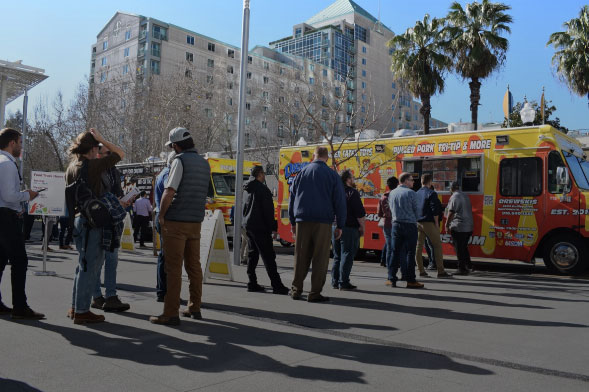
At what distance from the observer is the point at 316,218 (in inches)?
261

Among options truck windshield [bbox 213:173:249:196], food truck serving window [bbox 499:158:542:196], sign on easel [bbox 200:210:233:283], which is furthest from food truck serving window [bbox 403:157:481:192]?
truck windshield [bbox 213:173:249:196]

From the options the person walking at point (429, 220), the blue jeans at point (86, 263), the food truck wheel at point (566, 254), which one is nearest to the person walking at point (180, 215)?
the blue jeans at point (86, 263)

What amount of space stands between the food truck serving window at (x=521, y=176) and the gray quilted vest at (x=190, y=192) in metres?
7.50

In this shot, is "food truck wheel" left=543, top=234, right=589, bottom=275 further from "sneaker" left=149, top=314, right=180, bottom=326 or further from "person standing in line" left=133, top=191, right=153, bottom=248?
"person standing in line" left=133, top=191, right=153, bottom=248

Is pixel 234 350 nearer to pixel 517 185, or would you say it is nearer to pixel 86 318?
pixel 86 318

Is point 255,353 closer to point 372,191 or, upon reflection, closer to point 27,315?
point 27,315

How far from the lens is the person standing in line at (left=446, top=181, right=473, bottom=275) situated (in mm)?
10023

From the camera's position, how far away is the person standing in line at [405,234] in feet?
26.5

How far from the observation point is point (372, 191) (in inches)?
492

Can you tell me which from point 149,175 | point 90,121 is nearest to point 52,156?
point 90,121

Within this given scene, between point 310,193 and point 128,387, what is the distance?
379 centimetres

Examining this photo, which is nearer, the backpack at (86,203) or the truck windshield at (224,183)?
the backpack at (86,203)

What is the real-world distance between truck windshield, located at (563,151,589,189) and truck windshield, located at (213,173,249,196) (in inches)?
360

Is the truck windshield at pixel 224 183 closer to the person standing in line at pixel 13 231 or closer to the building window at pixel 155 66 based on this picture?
the person standing in line at pixel 13 231
